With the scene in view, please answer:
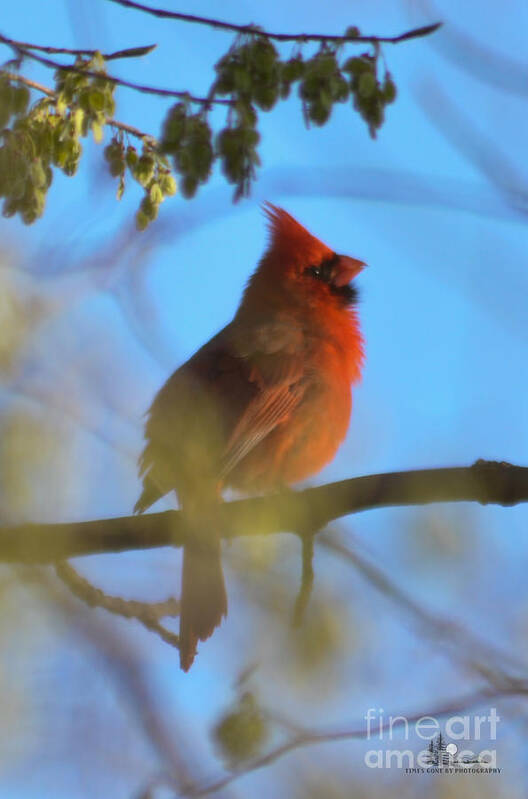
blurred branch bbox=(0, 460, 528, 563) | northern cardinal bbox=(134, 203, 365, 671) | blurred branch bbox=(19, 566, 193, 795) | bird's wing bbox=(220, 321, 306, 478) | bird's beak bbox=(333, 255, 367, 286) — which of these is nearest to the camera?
blurred branch bbox=(19, 566, 193, 795)

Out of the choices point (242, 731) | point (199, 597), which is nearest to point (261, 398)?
point (199, 597)

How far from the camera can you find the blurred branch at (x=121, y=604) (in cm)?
235

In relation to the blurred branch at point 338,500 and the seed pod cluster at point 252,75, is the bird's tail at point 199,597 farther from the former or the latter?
the seed pod cluster at point 252,75

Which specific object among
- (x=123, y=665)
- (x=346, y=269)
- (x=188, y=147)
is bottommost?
(x=123, y=665)

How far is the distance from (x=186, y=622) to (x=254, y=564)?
795 mm

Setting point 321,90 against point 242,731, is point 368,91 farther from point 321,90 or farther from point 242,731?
point 242,731

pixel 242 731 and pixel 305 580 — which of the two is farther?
pixel 305 580

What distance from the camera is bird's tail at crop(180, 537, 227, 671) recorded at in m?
2.86

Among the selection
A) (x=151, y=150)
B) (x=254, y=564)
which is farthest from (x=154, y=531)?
(x=151, y=150)

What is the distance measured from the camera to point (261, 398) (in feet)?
12.6

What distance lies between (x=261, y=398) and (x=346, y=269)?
1.11 meters

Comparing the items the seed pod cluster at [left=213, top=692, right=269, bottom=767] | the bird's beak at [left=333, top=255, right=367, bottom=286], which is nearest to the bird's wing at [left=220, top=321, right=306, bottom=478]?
the bird's beak at [left=333, top=255, right=367, bottom=286]

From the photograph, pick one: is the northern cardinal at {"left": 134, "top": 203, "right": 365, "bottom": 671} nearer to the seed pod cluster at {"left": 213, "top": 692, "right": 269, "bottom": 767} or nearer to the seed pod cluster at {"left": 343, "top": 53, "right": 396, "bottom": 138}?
the seed pod cluster at {"left": 213, "top": 692, "right": 269, "bottom": 767}

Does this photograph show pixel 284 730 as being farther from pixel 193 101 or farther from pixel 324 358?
pixel 324 358
